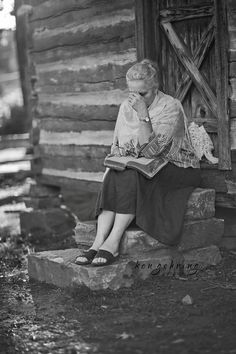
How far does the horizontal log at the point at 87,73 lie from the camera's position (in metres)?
7.46

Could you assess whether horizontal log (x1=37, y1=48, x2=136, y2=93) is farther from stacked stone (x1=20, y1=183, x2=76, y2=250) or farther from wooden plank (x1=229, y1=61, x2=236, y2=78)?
stacked stone (x1=20, y1=183, x2=76, y2=250)

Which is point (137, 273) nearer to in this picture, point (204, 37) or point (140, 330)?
point (140, 330)

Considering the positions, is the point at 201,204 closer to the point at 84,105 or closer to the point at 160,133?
the point at 160,133

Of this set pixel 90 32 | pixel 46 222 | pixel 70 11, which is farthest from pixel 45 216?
pixel 70 11

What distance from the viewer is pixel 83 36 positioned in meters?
7.98

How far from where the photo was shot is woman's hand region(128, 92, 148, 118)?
19.3 ft

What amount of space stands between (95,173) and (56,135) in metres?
1.05

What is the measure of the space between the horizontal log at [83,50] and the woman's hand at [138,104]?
143 cm

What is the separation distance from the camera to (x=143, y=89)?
606 cm

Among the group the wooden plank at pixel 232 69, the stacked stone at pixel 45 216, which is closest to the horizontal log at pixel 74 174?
the stacked stone at pixel 45 216

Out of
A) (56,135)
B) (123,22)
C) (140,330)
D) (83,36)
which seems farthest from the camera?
(56,135)

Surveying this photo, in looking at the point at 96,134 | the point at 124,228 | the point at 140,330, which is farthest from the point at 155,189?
the point at 96,134

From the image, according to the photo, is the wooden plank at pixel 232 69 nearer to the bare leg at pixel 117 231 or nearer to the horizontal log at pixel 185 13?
the horizontal log at pixel 185 13

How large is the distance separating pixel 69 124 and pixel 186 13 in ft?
7.81
